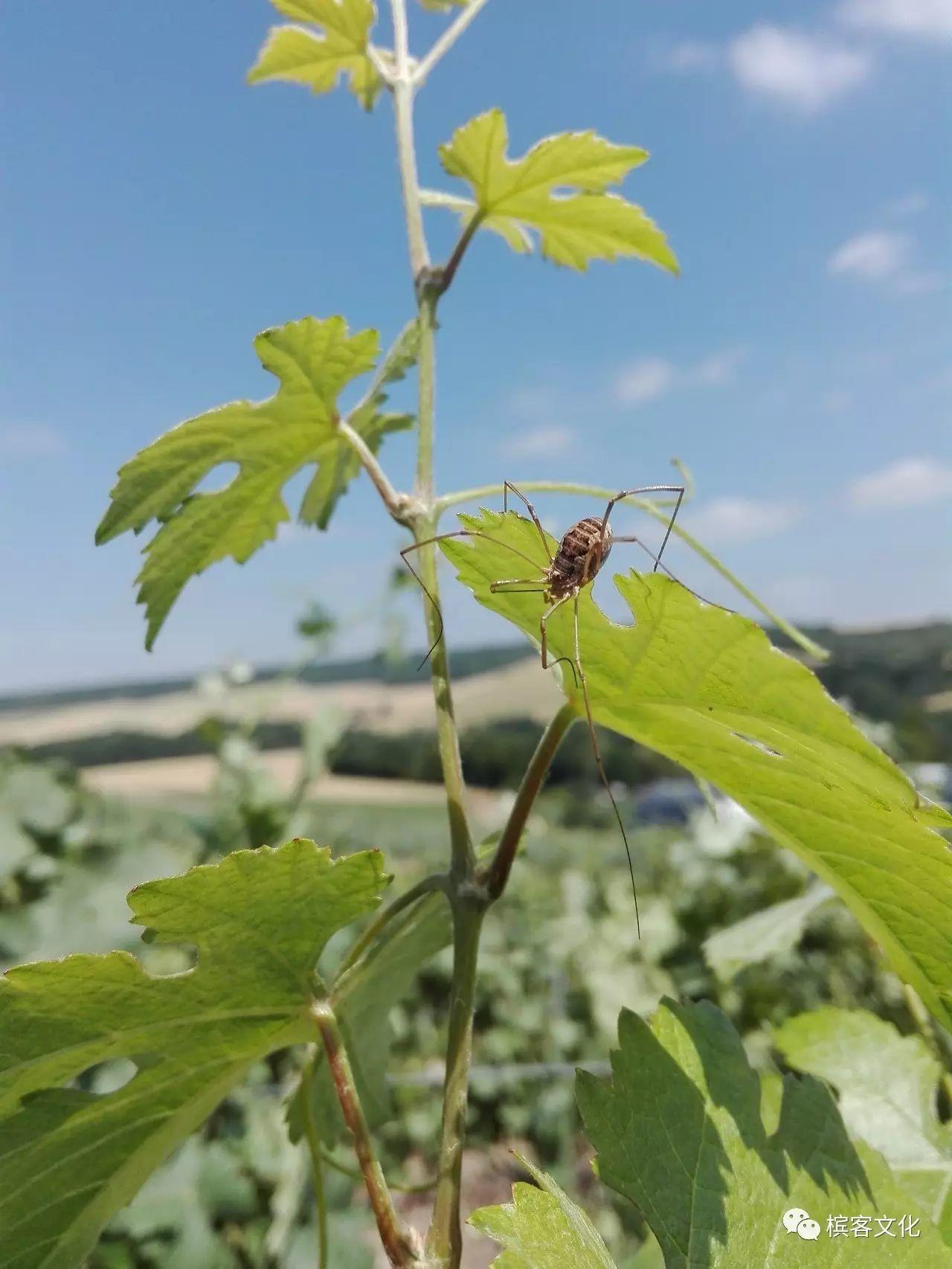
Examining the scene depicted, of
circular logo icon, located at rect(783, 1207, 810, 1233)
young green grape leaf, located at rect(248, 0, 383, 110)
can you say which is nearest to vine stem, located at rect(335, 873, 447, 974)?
circular logo icon, located at rect(783, 1207, 810, 1233)

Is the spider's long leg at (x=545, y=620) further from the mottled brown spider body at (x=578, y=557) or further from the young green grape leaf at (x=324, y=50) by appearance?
the young green grape leaf at (x=324, y=50)

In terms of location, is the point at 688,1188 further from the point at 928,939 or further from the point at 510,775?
the point at 510,775

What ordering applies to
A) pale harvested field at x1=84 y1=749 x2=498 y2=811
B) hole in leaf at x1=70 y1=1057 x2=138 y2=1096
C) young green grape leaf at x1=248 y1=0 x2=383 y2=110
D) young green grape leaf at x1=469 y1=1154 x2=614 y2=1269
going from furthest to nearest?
pale harvested field at x1=84 y1=749 x2=498 y2=811, hole in leaf at x1=70 y1=1057 x2=138 y2=1096, young green grape leaf at x1=248 y1=0 x2=383 y2=110, young green grape leaf at x1=469 y1=1154 x2=614 y2=1269

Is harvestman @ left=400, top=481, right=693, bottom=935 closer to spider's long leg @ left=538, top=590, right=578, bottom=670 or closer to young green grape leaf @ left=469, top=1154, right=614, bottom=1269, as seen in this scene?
spider's long leg @ left=538, top=590, right=578, bottom=670

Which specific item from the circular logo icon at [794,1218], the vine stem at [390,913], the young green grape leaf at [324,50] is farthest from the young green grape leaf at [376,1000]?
the young green grape leaf at [324,50]

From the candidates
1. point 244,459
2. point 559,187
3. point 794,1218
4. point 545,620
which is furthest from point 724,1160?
point 559,187

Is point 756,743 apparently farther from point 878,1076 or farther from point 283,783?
point 283,783
